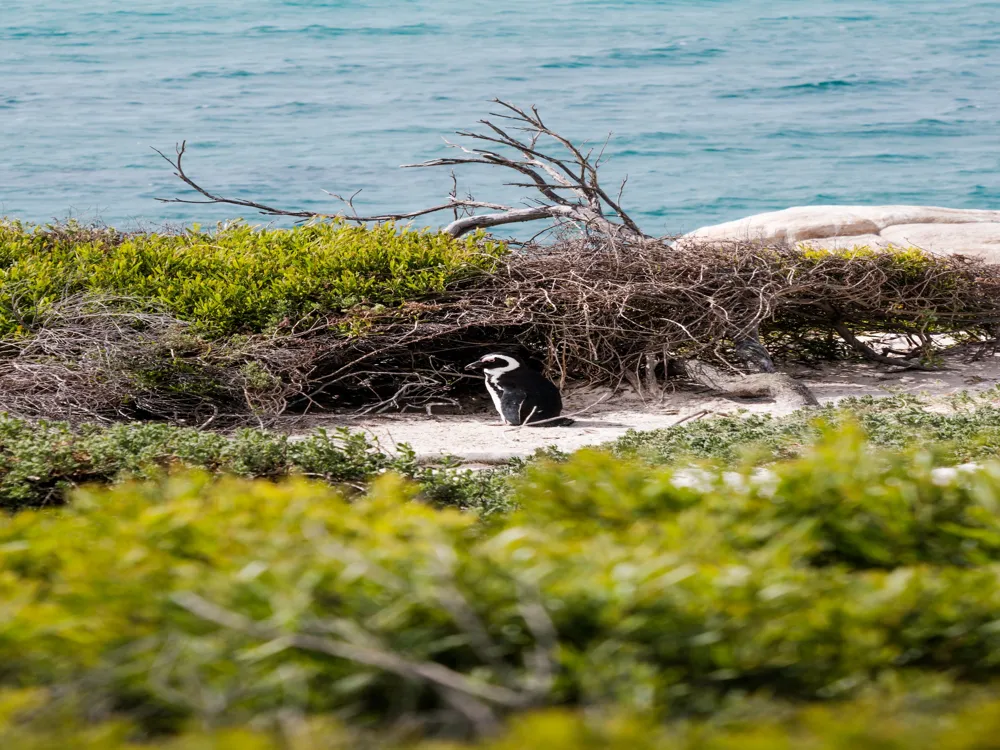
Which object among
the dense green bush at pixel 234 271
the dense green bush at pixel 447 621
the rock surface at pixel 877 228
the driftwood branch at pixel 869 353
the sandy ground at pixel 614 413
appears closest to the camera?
the dense green bush at pixel 447 621

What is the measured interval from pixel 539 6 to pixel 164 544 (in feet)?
168

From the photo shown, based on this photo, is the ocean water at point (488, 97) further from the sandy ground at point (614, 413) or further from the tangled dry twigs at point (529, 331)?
the sandy ground at point (614, 413)

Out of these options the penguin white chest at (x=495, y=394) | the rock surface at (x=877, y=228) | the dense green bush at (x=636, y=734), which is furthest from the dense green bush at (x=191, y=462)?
the rock surface at (x=877, y=228)

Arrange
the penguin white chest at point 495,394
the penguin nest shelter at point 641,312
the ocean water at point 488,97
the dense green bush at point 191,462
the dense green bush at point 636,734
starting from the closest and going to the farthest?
the dense green bush at point 636,734 → the dense green bush at point 191,462 → the penguin white chest at point 495,394 → the penguin nest shelter at point 641,312 → the ocean water at point 488,97

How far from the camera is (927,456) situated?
8.43ft

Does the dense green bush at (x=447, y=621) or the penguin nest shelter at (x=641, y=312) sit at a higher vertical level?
the dense green bush at (x=447, y=621)

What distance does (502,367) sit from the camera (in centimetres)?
721

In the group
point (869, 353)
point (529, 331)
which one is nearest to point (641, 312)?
point (529, 331)

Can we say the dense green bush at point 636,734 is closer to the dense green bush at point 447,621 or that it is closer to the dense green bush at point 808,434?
the dense green bush at point 447,621

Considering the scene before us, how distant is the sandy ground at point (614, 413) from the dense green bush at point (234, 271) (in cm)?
93

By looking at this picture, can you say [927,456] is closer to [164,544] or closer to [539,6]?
[164,544]

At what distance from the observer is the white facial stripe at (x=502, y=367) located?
715 centimetres

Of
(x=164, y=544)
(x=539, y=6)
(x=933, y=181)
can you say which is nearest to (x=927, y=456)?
(x=164, y=544)

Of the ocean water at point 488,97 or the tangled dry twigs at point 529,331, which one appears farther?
the ocean water at point 488,97
